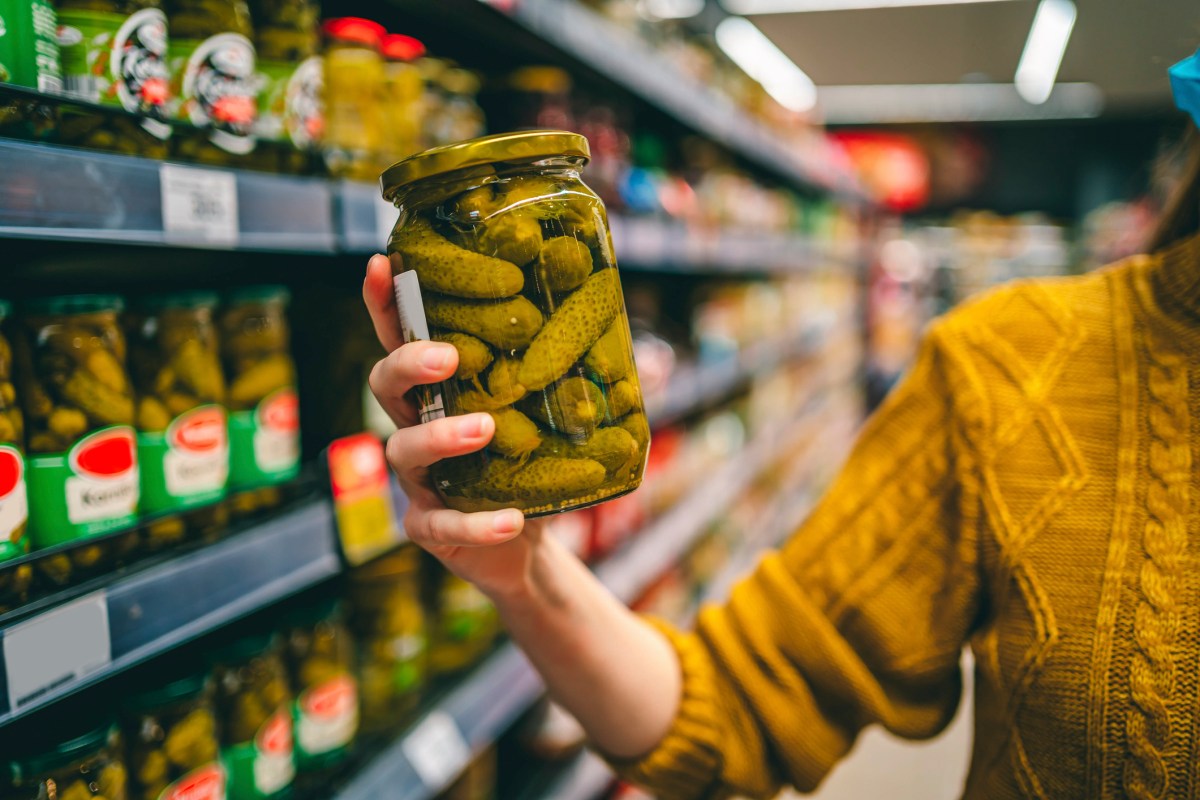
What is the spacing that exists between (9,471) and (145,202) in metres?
0.24

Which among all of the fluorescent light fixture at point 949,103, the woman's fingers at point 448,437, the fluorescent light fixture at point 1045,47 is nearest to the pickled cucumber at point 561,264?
the woman's fingers at point 448,437

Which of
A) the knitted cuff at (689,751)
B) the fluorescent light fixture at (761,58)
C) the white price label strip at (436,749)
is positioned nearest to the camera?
the knitted cuff at (689,751)

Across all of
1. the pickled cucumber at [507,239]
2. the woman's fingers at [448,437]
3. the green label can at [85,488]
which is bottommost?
the green label can at [85,488]

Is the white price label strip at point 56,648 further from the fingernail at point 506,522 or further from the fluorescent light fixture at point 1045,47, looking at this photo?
the fluorescent light fixture at point 1045,47

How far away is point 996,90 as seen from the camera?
28.3 feet

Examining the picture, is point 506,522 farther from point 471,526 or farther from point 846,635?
point 846,635

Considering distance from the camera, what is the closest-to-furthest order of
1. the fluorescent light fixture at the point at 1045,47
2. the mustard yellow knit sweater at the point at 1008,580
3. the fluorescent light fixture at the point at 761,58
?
the mustard yellow knit sweater at the point at 1008,580 < the fluorescent light fixture at the point at 1045,47 < the fluorescent light fixture at the point at 761,58

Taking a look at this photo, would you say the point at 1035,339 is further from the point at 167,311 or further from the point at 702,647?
the point at 167,311

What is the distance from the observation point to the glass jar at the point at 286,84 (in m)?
0.95

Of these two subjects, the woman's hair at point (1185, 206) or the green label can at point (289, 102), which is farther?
the green label can at point (289, 102)

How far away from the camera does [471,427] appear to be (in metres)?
0.59

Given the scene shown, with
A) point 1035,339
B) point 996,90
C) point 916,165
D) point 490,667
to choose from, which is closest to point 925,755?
point 490,667

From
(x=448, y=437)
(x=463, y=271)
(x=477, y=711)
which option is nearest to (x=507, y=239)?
(x=463, y=271)

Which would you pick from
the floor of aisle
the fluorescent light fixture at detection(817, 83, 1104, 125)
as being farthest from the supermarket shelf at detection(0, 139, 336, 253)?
the fluorescent light fixture at detection(817, 83, 1104, 125)
